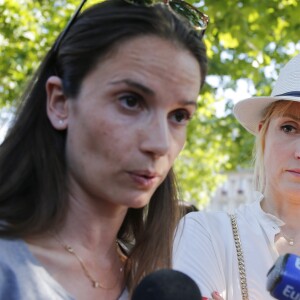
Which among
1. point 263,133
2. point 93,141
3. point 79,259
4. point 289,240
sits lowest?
point 289,240

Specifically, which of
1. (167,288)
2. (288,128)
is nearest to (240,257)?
(288,128)

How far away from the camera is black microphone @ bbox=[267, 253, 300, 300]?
1.50 meters

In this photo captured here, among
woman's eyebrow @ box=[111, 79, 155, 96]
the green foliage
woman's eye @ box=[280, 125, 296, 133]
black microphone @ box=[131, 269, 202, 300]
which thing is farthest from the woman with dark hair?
the green foliage

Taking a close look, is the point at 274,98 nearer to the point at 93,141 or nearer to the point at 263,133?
the point at 263,133

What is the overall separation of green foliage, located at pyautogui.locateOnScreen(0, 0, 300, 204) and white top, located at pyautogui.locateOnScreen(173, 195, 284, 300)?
11.4 feet

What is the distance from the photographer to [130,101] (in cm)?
146

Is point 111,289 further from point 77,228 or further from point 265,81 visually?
point 265,81

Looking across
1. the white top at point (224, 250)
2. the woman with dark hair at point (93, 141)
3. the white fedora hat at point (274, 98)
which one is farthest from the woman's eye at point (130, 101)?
the white fedora hat at point (274, 98)

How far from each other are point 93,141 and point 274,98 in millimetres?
1346

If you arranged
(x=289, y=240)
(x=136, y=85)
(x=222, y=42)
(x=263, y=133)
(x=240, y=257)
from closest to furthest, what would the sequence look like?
(x=136, y=85)
(x=240, y=257)
(x=289, y=240)
(x=263, y=133)
(x=222, y=42)

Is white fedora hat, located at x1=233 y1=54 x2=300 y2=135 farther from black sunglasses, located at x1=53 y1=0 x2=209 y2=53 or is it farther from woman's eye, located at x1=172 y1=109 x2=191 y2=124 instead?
woman's eye, located at x1=172 y1=109 x2=191 y2=124

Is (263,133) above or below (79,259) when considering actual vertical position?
below

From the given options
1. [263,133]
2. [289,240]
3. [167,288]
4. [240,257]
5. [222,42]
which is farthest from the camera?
[222,42]

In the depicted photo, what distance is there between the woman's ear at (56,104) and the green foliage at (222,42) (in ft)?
13.7
